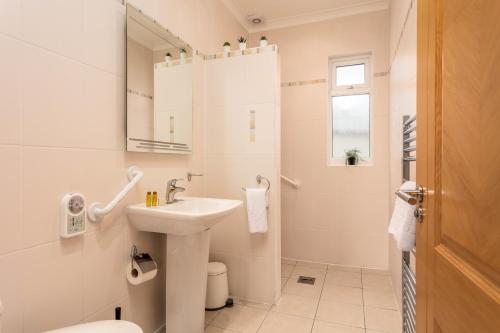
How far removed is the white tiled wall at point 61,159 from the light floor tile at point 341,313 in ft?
4.21

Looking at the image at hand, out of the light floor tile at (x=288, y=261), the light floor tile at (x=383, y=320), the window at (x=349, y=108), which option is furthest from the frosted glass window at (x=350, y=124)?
the light floor tile at (x=383, y=320)

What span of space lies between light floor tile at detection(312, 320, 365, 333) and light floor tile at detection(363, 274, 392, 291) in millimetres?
734

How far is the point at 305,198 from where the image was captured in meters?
3.09

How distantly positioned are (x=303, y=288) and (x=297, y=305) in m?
0.33

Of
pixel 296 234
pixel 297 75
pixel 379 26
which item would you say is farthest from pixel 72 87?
pixel 379 26

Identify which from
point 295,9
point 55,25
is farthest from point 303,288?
point 295,9

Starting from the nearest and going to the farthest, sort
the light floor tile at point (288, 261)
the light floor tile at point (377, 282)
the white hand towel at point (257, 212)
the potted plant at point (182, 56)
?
the potted plant at point (182, 56), the white hand towel at point (257, 212), the light floor tile at point (377, 282), the light floor tile at point (288, 261)

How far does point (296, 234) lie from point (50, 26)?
9.08 feet

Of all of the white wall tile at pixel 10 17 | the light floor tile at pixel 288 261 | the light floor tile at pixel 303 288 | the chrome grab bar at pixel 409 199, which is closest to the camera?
the chrome grab bar at pixel 409 199

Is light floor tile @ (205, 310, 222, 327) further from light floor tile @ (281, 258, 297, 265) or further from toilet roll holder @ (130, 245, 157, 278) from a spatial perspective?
light floor tile @ (281, 258, 297, 265)

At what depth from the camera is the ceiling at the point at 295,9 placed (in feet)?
9.22

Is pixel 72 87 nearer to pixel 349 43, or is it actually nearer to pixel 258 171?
pixel 258 171

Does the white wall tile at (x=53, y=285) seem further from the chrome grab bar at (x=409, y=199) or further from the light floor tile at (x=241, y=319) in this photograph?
the chrome grab bar at (x=409, y=199)

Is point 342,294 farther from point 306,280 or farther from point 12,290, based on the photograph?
point 12,290
